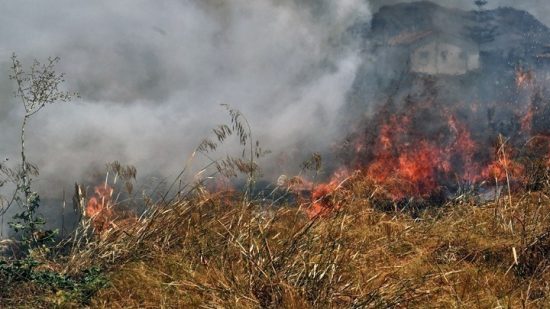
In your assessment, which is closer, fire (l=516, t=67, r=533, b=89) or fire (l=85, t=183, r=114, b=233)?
fire (l=85, t=183, r=114, b=233)

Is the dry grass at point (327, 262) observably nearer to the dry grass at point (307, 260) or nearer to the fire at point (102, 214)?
the dry grass at point (307, 260)

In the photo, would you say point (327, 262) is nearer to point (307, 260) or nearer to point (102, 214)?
point (307, 260)

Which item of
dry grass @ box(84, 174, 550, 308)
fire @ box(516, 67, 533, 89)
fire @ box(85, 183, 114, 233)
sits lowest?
dry grass @ box(84, 174, 550, 308)

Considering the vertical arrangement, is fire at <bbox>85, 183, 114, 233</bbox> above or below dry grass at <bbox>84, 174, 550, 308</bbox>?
above

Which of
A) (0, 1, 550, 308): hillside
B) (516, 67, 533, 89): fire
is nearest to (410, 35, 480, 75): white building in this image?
(516, 67, 533, 89): fire

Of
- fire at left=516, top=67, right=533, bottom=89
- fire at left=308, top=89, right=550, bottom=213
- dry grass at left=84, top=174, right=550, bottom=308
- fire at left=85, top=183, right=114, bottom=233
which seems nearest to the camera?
dry grass at left=84, top=174, right=550, bottom=308

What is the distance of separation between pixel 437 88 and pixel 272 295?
55.2m

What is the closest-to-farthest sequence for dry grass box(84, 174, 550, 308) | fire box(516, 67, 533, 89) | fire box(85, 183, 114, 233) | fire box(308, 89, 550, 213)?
dry grass box(84, 174, 550, 308) → fire box(85, 183, 114, 233) → fire box(308, 89, 550, 213) → fire box(516, 67, 533, 89)

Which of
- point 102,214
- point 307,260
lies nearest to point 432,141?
point 102,214

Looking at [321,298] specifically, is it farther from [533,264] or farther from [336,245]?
[533,264]

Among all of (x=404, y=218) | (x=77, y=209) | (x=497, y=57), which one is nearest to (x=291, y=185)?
(x=404, y=218)

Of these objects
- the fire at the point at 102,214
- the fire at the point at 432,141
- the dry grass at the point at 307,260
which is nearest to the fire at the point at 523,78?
the fire at the point at 432,141

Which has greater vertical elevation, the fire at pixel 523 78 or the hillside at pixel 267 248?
the fire at pixel 523 78

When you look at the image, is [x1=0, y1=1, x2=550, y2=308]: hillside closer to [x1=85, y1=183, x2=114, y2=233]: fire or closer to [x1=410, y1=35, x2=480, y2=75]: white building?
[x1=85, y1=183, x2=114, y2=233]: fire
